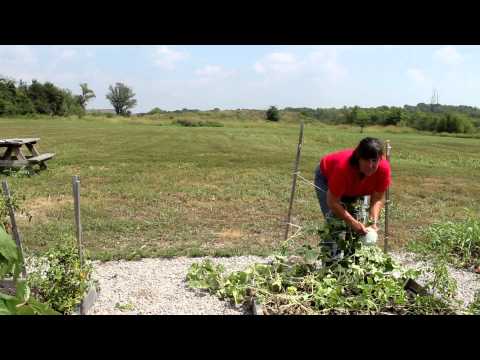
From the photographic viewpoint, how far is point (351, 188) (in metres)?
4.04

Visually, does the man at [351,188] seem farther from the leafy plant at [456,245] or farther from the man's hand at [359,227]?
the leafy plant at [456,245]

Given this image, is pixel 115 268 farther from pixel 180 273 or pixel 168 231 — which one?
pixel 168 231

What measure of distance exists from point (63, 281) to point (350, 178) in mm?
2630

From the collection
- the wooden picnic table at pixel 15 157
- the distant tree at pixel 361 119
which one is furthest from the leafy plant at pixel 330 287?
the distant tree at pixel 361 119

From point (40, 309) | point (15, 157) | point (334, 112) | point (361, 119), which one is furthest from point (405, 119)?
point (40, 309)

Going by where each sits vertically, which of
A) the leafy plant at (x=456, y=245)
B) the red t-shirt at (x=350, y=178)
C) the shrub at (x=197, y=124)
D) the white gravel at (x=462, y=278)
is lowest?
the white gravel at (x=462, y=278)

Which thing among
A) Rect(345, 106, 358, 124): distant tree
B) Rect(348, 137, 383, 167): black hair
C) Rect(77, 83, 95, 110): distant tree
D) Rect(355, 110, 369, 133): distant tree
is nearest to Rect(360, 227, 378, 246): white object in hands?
Rect(348, 137, 383, 167): black hair

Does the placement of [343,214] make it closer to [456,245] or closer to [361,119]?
[456,245]

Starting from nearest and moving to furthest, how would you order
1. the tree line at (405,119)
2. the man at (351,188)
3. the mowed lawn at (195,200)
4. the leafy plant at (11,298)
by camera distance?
the leafy plant at (11,298), the man at (351,188), the mowed lawn at (195,200), the tree line at (405,119)

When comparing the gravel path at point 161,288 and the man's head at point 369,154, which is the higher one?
the man's head at point 369,154

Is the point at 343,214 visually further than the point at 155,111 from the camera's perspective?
No

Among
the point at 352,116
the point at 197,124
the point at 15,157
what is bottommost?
the point at 15,157

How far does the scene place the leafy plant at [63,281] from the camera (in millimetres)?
3621

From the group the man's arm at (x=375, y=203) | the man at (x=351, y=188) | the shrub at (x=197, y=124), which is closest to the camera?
the man at (x=351, y=188)
